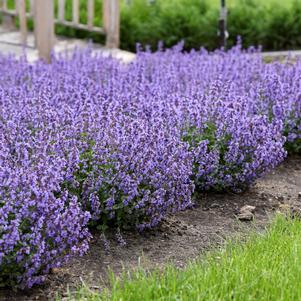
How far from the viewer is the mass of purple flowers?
132 inches

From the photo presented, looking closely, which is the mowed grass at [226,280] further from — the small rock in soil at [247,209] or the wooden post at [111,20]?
the wooden post at [111,20]

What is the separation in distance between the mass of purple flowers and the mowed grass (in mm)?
342

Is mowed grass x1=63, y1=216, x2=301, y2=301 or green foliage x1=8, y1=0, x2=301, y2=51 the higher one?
green foliage x1=8, y1=0, x2=301, y2=51

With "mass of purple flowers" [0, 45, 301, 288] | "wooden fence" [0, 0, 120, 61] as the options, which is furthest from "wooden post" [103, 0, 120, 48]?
"mass of purple flowers" [0, 45, 301, 288]


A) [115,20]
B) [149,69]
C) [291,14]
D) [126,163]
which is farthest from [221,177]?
[291,14]

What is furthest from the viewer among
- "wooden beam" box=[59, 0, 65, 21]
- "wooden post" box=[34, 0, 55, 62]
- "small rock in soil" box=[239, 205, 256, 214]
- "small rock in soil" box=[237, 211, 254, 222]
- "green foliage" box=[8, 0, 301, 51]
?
"green foliage" box=[8, 0, 301, 51]

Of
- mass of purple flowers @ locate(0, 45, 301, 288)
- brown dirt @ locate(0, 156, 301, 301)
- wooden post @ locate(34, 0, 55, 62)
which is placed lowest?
brown dirt @ locate(0, 156, 301, 301)

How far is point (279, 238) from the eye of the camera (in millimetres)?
3725

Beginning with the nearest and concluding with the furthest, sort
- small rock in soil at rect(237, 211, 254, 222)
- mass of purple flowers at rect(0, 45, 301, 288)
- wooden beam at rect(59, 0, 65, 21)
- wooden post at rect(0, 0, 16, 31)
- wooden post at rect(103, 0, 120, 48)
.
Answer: mass of purple flowers at rect(0, 45, 301, 288)
small rock in soil at rect(237, 211, 254, 222)
wooden post at rect(103, 0, 120, 48)
wooden beam at rect(59, 0, 65, 21)
wooden post at rect(0, 0, 16, 31)

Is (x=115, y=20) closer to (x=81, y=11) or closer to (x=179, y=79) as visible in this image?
(x=81, y=11)

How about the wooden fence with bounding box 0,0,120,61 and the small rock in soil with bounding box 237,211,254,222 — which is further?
the wooden fence with bounding box 0,0,120,61

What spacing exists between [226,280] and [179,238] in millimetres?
915

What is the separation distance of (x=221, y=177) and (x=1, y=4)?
7.67 meters

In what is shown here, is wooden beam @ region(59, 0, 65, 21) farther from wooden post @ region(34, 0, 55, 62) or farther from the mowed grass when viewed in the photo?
the mowed grass
